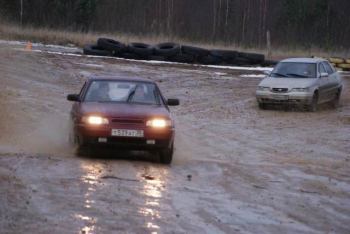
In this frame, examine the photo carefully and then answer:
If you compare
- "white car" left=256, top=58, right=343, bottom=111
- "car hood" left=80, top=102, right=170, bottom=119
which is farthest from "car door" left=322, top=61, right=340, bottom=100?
"car hood" left=80, top=102, right=170, bottom=119

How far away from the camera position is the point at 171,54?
118ft

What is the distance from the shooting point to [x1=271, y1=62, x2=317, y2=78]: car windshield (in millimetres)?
23016

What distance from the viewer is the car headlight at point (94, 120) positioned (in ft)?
39.8

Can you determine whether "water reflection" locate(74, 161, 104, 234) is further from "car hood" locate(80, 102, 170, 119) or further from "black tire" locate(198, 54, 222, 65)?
"black tire" locate(198, 54, 222, 65)

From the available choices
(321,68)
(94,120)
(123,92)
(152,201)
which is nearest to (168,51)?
(321,68)

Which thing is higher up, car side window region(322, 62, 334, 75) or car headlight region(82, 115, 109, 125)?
car side window region(322, 62, 334, 75)

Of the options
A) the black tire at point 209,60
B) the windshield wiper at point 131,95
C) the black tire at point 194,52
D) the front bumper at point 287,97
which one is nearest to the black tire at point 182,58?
the black tire at point 194,52

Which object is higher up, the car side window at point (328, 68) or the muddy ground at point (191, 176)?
the car side window at point (328, 68)

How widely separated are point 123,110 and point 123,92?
0.97 m

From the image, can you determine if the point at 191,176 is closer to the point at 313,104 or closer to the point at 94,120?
the point at 94,120

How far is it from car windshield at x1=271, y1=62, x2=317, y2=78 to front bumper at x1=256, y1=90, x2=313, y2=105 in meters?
0.98

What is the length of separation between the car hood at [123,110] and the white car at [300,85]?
9866 mm

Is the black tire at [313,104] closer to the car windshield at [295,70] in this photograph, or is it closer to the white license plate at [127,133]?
the car windshield at [295,70]

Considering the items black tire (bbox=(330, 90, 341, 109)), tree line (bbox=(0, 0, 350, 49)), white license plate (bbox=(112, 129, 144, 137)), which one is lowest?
black tire (bbox=(330, 90, 341, 109))
